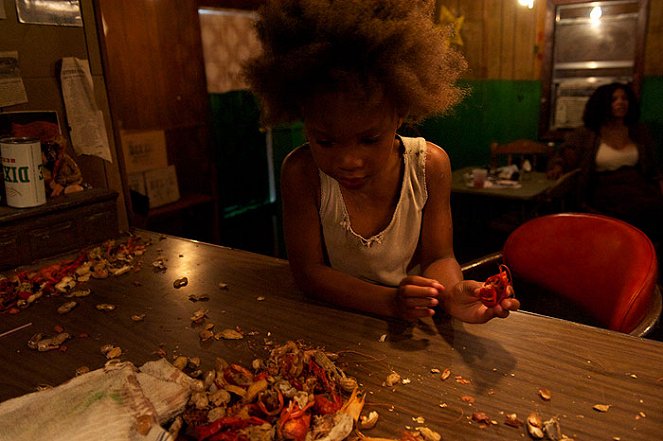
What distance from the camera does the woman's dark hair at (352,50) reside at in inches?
42.1

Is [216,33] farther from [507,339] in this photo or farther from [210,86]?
[507,339]

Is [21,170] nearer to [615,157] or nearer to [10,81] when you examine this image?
[10,81]

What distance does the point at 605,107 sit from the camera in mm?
4004

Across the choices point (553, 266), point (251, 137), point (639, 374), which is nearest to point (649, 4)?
point (251, 137)

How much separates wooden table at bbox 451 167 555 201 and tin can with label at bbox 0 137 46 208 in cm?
243

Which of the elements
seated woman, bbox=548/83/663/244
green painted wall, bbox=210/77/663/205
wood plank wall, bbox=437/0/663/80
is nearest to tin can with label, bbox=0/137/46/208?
green painted wall, bbox=210/77/663/205

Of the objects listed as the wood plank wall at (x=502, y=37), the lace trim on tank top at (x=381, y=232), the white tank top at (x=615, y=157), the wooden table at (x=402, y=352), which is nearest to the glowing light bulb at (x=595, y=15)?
the wood plank wall at (x=502, y=37)

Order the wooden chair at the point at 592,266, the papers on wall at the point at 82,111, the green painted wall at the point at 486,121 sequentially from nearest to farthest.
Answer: the wooden chair at the point at 592,266
the papers on wall at the point at 82,111
the green painted wall at the point at 486,121

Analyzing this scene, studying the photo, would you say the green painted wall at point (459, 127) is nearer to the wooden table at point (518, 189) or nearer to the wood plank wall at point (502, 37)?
the wood plank wall at point (502, 37)

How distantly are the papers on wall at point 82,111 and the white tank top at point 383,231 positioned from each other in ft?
3.26

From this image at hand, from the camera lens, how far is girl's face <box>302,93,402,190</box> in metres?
1.09

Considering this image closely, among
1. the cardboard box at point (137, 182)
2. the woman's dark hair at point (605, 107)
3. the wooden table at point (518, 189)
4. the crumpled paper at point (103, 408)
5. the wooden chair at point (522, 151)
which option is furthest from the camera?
the wooden chair at point (522, 151)

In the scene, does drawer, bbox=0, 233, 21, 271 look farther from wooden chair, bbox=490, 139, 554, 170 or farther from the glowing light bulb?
the glowing light bulb

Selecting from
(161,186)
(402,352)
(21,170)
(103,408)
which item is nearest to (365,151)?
(402,352)
